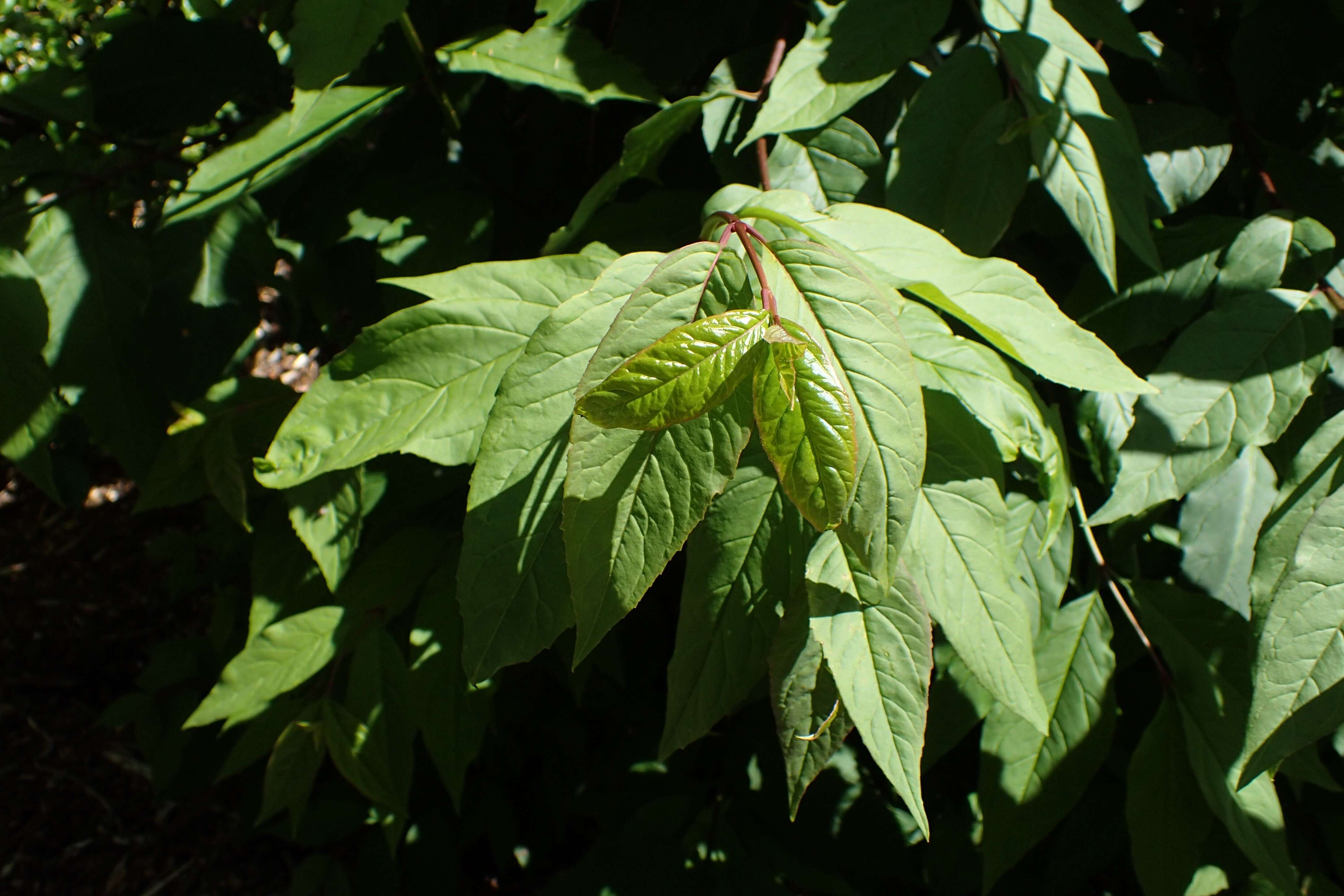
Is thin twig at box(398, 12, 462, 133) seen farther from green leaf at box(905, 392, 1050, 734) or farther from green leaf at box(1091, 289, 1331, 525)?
green leaf at box(1091, 289, 1331, 525)

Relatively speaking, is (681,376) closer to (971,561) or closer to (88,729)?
(971,561)

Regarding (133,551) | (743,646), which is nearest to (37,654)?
(133,551)

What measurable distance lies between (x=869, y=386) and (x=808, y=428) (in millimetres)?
81

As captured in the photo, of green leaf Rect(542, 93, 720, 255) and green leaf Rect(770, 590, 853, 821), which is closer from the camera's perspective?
green leaf Rect(770, 590, 853, 821)

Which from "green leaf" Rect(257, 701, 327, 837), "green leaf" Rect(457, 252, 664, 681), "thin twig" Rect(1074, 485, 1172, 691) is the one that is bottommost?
"green leaf" Rect(257, 701, 327, 837)

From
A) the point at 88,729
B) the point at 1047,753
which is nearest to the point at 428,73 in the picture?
the point at 1047,753

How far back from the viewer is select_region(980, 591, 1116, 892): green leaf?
38.9 inches

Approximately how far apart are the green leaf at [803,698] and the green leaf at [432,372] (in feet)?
1.06

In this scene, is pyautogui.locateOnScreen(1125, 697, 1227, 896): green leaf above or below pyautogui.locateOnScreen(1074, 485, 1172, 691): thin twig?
below

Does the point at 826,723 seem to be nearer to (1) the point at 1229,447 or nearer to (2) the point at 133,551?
(1) the point at 1229,447

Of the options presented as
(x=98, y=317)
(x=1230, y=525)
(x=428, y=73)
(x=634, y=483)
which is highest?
(x=428, y=73)

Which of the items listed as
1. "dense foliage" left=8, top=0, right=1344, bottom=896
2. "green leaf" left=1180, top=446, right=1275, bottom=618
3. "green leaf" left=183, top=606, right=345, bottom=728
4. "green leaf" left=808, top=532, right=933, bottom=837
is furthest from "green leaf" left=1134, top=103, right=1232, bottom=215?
"green leaf" left=183, top=606, right=345, bottom=728

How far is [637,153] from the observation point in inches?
36.9

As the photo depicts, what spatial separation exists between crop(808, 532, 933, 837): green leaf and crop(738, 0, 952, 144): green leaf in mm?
460
